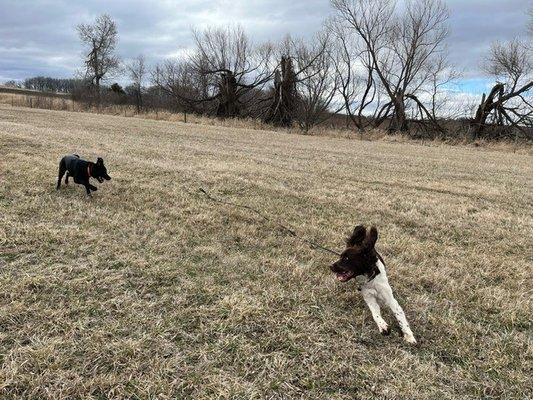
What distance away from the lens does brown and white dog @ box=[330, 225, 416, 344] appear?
2.35 meters

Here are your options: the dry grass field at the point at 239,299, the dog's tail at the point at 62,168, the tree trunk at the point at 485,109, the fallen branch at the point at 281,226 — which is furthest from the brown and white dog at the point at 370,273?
the tree trunk at the point at 485,109

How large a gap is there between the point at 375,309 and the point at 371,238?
0.43 meters

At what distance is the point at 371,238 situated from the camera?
2371mm

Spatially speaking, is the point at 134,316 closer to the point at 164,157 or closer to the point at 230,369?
the point at 230,369

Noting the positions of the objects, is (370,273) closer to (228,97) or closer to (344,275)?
(344,275)

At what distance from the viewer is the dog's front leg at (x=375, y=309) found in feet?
7.64

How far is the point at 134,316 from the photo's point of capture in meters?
2.34

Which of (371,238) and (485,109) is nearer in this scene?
(371,238)

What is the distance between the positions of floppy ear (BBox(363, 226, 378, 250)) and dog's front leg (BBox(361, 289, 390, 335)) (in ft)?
0.99

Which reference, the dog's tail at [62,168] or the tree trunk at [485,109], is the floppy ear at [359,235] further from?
the tree trunk at [485,109]

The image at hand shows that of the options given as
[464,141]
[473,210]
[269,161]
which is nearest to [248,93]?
[464,141]

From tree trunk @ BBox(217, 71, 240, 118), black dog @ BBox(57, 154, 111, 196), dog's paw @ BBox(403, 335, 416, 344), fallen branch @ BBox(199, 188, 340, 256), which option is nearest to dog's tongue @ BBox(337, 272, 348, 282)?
dog's paw @ BBox(403, 335, 416, 344)

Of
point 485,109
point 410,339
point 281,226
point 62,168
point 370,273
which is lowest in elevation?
point 410,339

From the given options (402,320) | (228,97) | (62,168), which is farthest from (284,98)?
(402,320)
